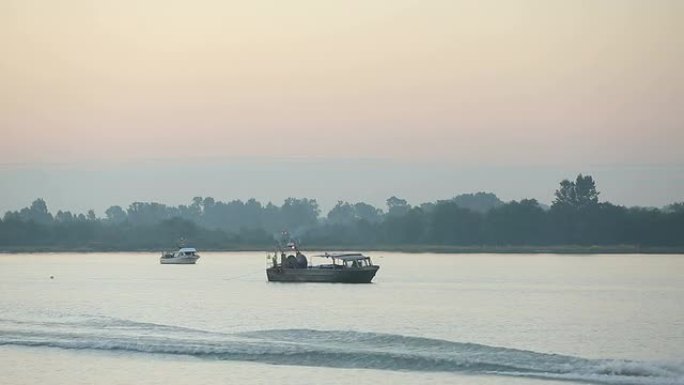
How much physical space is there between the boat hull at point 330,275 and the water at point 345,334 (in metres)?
1.39

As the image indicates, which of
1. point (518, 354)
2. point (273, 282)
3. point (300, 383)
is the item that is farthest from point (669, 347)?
point (273, 282)

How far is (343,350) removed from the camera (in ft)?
163

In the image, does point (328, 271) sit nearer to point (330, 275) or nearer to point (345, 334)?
point (330, 275)

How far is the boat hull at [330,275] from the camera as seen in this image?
104625 millimetres

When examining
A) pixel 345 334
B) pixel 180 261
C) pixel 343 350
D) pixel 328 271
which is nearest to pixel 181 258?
pixel 180 261

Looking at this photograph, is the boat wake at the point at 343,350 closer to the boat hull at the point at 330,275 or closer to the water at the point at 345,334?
the water at the point at 345,334

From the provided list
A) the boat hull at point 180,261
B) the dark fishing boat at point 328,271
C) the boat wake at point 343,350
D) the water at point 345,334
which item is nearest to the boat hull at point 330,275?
the dark fishing boat at point 328,271

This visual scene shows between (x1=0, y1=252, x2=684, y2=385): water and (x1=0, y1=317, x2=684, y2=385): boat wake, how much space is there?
0.26 feet

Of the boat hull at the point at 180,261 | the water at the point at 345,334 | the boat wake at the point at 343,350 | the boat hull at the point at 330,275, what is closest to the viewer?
the boat wake at the point at 343,350

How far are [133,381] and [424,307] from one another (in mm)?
37110

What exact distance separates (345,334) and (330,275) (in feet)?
163

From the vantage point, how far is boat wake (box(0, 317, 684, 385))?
137ft

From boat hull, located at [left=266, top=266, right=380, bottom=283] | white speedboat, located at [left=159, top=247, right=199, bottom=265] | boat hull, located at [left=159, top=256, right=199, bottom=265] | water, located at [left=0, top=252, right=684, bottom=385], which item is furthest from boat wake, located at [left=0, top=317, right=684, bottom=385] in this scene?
white speedboat, located at [left=159, top=247, right=199, bottom=265]

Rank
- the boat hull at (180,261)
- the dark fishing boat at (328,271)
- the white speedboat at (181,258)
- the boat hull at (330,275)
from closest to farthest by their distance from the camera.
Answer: the boat hull at (330,275) < the dark fishing boat at (328,271) < the boat hull at (180,261) < the white speedboat at (181,258)
